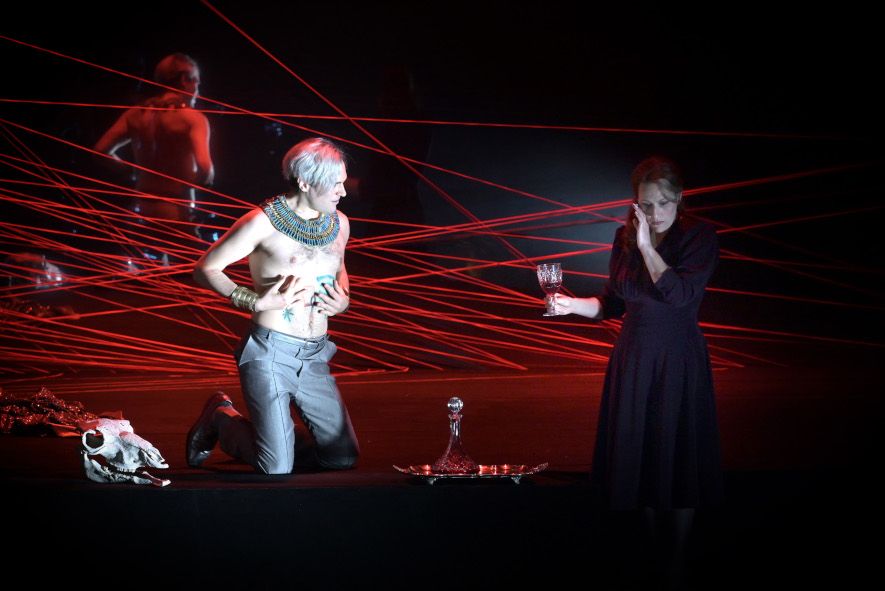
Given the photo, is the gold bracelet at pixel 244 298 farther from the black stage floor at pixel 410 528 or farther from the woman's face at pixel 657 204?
the woman's face at pixel 657 204

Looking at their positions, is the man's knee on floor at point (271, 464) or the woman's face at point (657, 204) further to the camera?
the man's knee on floor at point (271, 464)

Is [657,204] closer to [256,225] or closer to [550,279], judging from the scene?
[550,279]

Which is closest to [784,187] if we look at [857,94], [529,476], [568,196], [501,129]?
[857,94]

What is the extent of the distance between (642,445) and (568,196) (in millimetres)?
4829

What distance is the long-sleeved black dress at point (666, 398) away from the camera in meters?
3.52

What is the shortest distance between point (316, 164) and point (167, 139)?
4.31m

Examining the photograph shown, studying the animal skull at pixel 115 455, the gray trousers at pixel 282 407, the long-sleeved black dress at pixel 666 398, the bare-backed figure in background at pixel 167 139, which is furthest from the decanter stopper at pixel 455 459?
the bare-backed figure in background at pixel 167 139

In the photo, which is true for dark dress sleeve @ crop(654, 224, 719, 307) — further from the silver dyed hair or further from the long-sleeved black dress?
the silver dyed hair

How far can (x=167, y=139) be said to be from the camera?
8.02 metres

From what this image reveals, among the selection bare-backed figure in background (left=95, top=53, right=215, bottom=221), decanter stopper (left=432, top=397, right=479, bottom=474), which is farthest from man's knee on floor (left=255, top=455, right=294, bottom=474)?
bare-backed figure in background (left=95, top=53, right=215, bottom=221)

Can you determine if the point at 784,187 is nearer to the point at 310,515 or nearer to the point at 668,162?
the point at 668,162

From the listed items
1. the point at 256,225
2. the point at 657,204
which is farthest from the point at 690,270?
the point at 256,225

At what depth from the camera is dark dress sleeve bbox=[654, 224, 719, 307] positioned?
3.47 metres

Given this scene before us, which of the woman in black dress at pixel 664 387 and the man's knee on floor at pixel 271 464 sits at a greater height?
the woman in black dress at pixel 664 387
